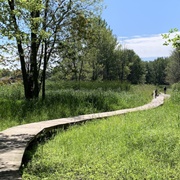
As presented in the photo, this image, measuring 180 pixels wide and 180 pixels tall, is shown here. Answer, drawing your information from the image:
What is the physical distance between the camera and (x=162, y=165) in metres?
5.81

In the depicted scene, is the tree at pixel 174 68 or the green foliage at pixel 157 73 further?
the green foliage at pixel 157 73

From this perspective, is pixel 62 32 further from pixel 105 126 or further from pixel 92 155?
pixel 92 155

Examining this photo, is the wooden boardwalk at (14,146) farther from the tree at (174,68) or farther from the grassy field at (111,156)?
the tree at (174,68)

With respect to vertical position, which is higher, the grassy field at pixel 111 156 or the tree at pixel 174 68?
the tree at pixel 174 68

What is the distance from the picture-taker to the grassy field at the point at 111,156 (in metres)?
5.38

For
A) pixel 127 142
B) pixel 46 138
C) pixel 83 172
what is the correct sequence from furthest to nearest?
pixel 46 138 < pixel 127 142 < pixel 83 172

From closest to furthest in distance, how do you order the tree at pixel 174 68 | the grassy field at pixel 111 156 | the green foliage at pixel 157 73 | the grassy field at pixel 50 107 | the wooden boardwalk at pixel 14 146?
the wooden boardwalk at pixel 14 146 < the grassy field at pixel 111 156 < the grassy field at pixel 50 107 < the tree at pixel 174 68 < the green foliage at pixel 157 73

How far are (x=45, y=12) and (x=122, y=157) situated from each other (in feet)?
42.7

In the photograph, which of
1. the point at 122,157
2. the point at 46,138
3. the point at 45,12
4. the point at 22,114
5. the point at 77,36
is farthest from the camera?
the point at 77,36

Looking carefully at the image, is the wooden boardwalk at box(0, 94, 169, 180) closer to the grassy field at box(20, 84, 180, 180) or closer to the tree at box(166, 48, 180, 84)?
the grassy field at box(20, 84, 180, 180)

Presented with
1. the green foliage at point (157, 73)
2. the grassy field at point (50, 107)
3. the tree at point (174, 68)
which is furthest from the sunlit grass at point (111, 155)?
the green foliage at point (157, 73)

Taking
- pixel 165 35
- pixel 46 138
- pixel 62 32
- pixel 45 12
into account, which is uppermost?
pixel 45 12

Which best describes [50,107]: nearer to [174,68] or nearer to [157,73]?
[174,68]

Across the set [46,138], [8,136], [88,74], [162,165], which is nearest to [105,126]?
[46,138]
